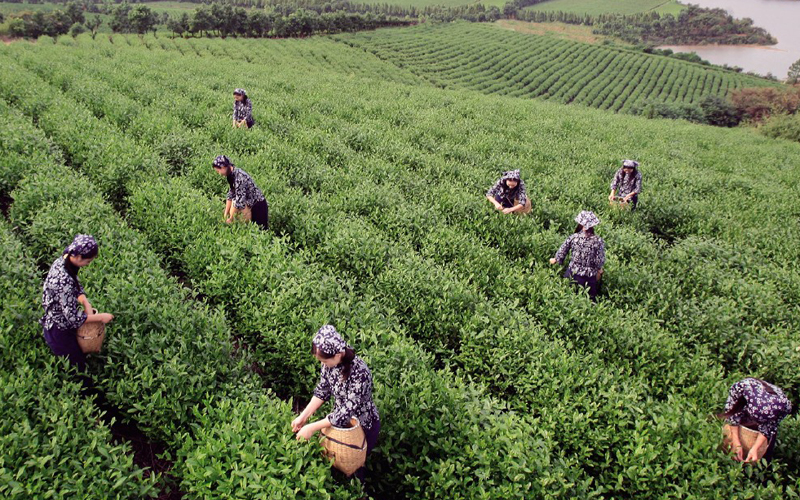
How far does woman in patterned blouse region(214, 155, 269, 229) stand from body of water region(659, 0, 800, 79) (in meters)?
120

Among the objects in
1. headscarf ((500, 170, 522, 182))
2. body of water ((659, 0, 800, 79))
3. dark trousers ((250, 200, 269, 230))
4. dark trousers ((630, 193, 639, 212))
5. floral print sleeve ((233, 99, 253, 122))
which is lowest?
dark trousers ((250, 200, 269, 230))

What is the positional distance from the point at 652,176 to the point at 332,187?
35.9 feet

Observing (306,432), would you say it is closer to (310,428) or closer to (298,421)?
(310,428)

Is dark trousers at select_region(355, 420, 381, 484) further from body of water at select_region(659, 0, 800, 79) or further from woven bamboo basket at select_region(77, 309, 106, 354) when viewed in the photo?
body of water at select_region(659, 0, 800, 79)

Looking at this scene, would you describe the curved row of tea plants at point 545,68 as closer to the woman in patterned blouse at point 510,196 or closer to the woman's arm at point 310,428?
the woman in patterned blouse at point 510,196

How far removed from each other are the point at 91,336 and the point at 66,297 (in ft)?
1.86

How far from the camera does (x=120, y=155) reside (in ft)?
35.4

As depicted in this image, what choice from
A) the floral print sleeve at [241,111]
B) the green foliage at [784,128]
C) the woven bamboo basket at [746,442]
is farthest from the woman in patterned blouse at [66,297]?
the green foliage at [784,128]

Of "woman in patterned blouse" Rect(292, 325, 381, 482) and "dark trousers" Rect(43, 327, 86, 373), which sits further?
"dark trousers" Rect(43, 327, 86, 373)

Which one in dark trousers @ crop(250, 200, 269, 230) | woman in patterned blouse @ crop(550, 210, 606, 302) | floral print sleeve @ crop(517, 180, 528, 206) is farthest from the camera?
floral print sleeve @ crop(517, 180, 528, 206)

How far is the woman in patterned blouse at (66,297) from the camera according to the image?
496 centimetres

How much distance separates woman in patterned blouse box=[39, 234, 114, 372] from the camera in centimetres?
496

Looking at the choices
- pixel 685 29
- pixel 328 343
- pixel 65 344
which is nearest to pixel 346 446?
pixel 328 343

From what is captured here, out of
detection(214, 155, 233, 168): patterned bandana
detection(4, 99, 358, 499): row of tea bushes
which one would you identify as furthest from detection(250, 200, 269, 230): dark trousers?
detection(4, 99, 358, 499): row of tea bushes
